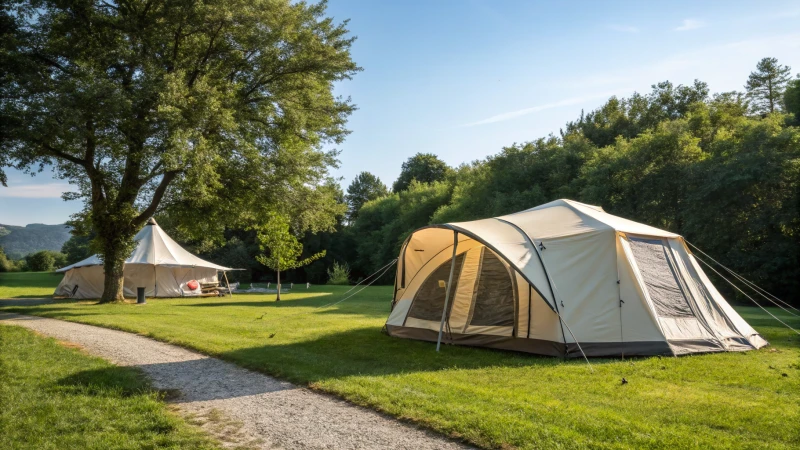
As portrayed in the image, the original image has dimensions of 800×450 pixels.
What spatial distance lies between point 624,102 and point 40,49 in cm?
3587

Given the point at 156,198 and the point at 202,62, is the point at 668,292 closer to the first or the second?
the point at 202,62

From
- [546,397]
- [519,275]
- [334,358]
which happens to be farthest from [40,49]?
[546,397]

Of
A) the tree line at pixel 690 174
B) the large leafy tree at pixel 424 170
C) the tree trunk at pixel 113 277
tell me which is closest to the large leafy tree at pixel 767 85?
the tree line at pixel 690 174

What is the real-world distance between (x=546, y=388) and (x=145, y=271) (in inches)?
928

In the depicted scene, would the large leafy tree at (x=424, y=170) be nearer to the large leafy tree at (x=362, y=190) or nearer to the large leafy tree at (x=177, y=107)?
the large leafy tree at (x=362, y=190)

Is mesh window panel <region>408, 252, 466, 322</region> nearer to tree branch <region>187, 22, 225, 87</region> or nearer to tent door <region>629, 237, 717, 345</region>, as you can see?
tent door <region>629, 237, 717, 345</region>

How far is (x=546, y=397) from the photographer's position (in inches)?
231

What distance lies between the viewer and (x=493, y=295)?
9562 mm

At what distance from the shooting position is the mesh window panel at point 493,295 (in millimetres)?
9328

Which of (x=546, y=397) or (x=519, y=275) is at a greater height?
(x=519, y=275)

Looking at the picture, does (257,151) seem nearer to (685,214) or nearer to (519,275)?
(519,275)

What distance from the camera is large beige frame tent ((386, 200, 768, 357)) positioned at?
8.52 metres

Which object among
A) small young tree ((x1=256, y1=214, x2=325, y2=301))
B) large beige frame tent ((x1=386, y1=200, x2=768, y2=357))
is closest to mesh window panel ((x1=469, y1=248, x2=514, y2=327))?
large beige frame tent ((x1=386, y1=200, x2=768, y2=357))

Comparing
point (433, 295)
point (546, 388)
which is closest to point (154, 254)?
point (433, 295)
